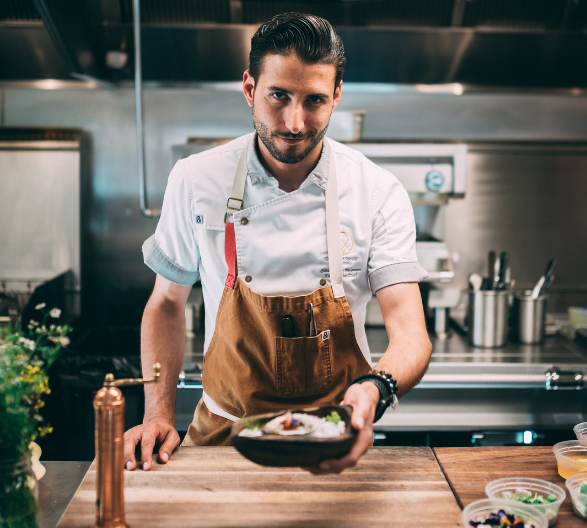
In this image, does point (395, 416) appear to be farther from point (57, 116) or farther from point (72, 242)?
point (57, 116)

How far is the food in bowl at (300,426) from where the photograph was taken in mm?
1084

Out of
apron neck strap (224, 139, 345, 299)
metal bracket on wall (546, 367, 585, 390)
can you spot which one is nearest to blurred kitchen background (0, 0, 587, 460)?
metal bracket on wall (546, 367, 585, 390)

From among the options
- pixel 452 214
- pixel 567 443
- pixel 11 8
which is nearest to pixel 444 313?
pixel 452 214

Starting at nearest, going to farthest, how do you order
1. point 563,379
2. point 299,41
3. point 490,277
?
point 299,41
point 563,379
point 490,277

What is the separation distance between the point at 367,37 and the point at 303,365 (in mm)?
1808

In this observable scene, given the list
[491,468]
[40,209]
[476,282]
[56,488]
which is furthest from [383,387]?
[40,209]

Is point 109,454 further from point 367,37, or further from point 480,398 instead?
point 367,37

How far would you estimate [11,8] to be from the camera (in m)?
2.86

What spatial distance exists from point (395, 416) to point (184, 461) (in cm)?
126

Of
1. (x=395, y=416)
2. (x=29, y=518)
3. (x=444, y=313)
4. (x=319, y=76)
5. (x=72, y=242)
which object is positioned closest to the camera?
(x=29, y=518)

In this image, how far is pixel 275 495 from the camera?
1210mm

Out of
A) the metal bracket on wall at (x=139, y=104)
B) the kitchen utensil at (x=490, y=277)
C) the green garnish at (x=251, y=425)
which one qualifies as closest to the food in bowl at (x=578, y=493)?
the green garnish at (x=251, y=425)

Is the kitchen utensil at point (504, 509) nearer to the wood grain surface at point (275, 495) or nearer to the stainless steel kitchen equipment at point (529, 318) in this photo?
the wood grain surface at point (275, 495)

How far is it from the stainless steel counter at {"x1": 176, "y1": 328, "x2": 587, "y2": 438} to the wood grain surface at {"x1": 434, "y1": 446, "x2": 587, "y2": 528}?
3.17ft
